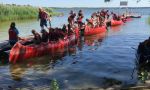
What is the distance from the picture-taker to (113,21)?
1507 inches

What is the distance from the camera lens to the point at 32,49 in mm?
16672

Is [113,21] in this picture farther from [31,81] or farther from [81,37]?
[31,81]

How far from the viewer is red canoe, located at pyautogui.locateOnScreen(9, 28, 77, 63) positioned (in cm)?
1548

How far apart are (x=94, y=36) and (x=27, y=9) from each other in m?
30.1

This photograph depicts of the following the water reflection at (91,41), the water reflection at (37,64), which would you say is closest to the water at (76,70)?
the water reflection at (37,64)

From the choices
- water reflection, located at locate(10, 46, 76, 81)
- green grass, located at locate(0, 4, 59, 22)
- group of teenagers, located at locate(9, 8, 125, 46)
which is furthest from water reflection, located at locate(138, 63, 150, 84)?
green grass, located at locate(0, 4, 59, 22)

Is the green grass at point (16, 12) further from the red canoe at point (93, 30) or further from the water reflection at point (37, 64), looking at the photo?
the water reflection at point (37, 64)

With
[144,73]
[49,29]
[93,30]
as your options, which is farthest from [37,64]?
[93,30]

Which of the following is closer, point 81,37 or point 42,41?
point 42,41

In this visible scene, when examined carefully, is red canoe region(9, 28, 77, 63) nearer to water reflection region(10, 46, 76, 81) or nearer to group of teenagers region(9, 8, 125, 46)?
water reflection region(10, 46, 76, 81)

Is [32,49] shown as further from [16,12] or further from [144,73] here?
[16,12]

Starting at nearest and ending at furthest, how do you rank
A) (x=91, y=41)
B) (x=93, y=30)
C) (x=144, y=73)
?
Result: (x=144, y=73) → (x=91, y=41) → (x=93, y=30)

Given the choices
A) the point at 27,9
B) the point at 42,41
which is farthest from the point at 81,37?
the point at 27,9

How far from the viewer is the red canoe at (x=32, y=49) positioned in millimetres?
15477
